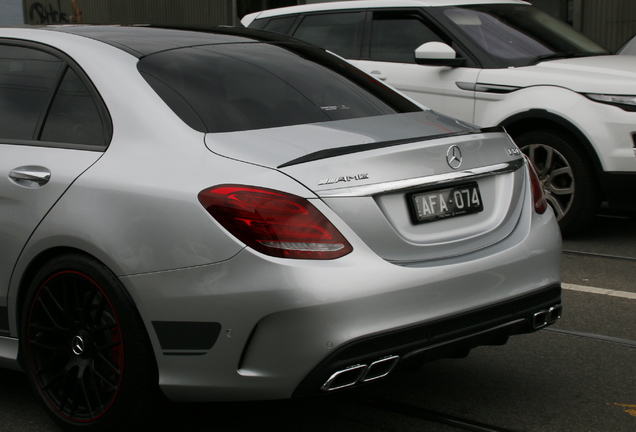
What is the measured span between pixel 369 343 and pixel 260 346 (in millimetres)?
354

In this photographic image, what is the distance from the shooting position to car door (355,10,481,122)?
758 centimetres

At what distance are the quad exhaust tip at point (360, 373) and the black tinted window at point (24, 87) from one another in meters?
1.71

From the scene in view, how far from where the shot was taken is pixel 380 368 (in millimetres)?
3090

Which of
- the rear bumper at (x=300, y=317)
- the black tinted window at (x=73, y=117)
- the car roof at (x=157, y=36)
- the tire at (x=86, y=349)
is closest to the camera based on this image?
the rear bumper at (x=300, y=317)

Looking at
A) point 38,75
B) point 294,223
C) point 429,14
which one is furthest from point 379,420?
point 429,14

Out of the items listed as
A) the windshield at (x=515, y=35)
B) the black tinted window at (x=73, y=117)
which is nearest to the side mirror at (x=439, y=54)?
the windshield at (x=515, y=35)

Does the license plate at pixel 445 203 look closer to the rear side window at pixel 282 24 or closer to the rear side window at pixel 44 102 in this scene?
the rear side window at pixel 44 102

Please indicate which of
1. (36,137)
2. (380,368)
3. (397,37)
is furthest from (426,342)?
(397,37)

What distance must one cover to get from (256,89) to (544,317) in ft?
4.77

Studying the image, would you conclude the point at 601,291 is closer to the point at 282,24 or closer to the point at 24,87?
the point at 24,87

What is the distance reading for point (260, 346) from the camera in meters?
3.02

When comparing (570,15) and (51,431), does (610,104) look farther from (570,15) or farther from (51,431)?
(570,15)

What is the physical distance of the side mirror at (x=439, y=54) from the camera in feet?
24.3

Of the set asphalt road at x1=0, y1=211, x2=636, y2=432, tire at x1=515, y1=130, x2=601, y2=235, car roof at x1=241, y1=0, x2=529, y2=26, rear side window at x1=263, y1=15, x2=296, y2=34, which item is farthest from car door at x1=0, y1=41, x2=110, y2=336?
rear side window at x1=263, y1=15, x2=296, y2=34
